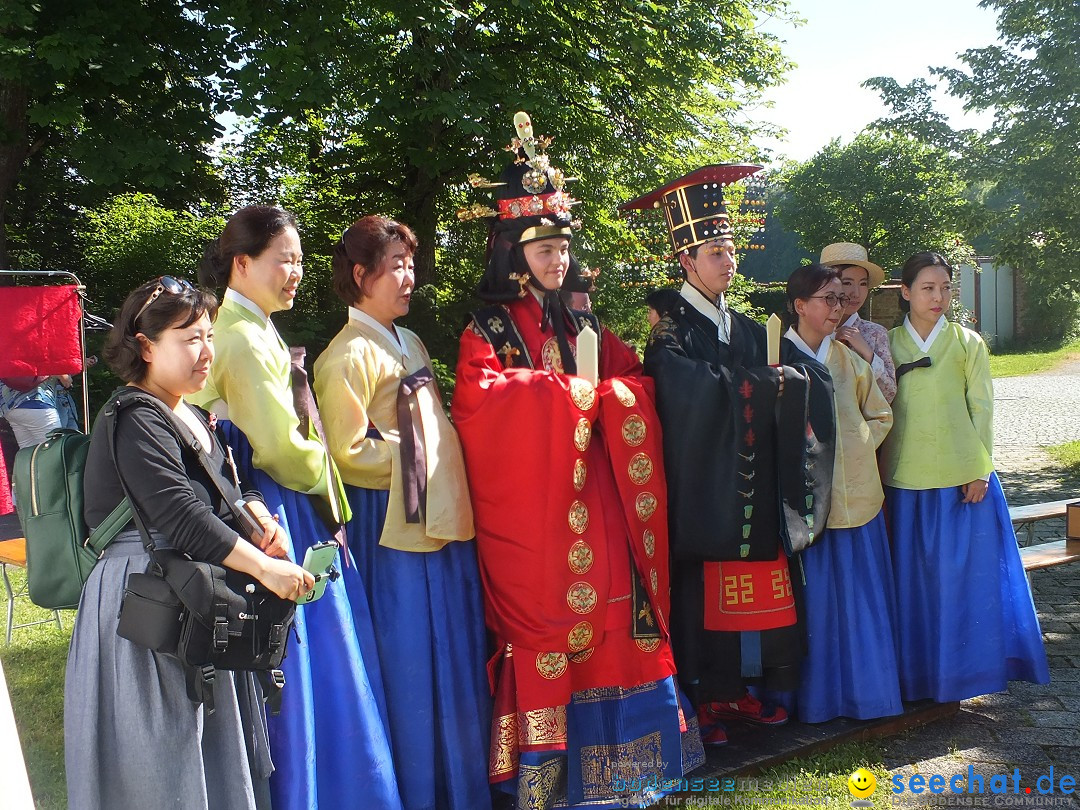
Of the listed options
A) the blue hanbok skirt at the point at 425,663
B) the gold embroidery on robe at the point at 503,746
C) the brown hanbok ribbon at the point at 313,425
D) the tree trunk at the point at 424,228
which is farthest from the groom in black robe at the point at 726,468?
the tree trunk at the point at 424,228

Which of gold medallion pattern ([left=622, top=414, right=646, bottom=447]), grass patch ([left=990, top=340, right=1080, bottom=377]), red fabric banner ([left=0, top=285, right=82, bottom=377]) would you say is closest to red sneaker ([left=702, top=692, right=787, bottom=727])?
gold medallion pattern ([left=622, top=414, right=646, bottom=447])

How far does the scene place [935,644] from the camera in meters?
3.75

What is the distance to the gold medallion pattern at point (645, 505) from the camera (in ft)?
9.91

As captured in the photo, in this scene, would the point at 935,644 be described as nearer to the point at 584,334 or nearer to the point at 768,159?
the point at 584,334

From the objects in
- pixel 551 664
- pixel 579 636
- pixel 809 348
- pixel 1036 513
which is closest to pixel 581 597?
pixel 579 636

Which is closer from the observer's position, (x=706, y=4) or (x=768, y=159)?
(x=706, y=4)

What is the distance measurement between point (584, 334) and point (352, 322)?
0.74 metres

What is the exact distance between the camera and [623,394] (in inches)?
120

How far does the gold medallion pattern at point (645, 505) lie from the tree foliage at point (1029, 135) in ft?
25.4

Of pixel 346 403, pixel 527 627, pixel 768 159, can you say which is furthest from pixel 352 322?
pixel 768 159

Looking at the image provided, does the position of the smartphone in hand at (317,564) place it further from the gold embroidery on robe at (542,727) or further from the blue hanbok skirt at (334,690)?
the gold embroidery on robe at (542,727)

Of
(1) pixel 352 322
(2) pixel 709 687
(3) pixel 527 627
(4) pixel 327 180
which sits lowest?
(2) pixel 709 687

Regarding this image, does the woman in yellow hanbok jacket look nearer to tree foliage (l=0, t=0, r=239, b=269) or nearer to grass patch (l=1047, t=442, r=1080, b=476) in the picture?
tree foliage (l=0, t=0, r=239, b=269)

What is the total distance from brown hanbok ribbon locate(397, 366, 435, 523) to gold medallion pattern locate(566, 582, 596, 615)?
524 mm
